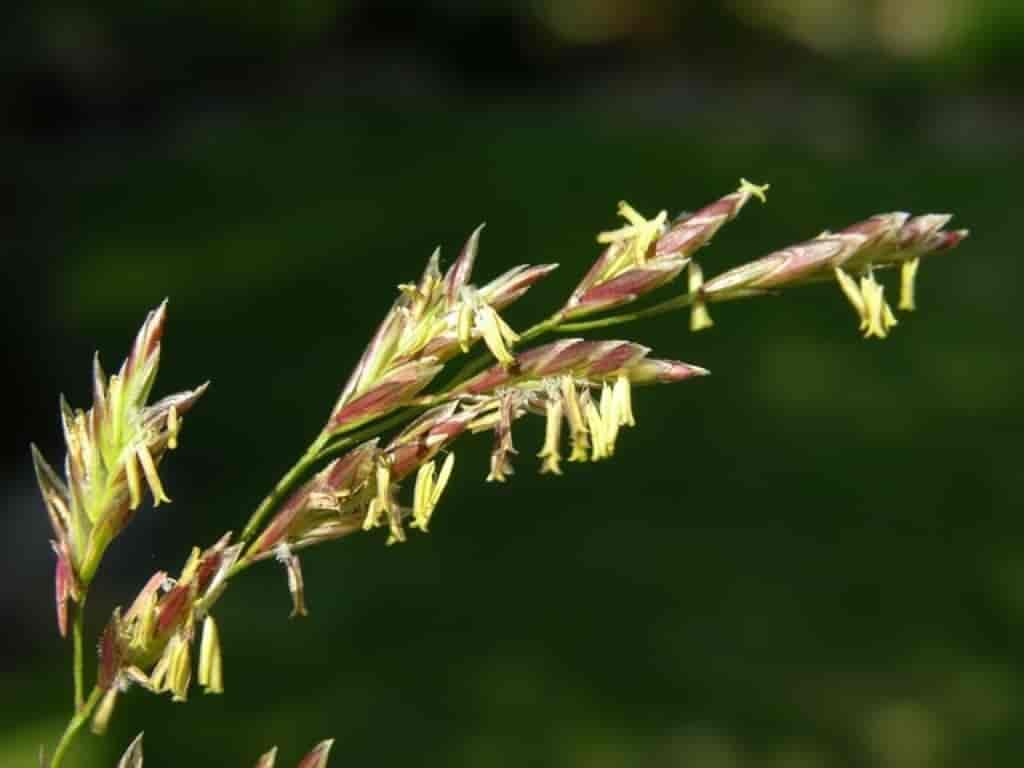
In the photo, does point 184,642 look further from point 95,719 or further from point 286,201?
point 286,201

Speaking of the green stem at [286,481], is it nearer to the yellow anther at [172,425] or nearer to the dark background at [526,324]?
the yellow anther at [172,425]

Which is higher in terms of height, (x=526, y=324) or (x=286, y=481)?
(x=286, y=481)

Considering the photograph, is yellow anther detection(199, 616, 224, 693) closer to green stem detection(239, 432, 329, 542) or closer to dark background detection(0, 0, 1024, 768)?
green stem detection(239, 432, 329, 542)

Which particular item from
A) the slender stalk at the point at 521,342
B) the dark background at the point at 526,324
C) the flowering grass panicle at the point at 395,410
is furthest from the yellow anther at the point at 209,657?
the dark background at the point at 526,324

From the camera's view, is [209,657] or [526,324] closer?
[209,657]

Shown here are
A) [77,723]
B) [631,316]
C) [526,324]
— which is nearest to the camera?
[77,723]

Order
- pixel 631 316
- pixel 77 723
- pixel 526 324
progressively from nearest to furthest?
pixel 77 723 < pixel 631 316 < pixel 526 324

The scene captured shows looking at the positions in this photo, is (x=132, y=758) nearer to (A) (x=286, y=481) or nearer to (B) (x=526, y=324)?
(A) (x=286, y=481)

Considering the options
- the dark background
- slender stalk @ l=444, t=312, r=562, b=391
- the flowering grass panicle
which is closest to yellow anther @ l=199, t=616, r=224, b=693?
the flowering grass panicle

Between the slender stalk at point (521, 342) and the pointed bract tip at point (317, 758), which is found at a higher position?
the slender stalk at point (521, 342)

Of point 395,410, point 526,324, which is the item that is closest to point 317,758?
point 395,410
